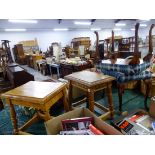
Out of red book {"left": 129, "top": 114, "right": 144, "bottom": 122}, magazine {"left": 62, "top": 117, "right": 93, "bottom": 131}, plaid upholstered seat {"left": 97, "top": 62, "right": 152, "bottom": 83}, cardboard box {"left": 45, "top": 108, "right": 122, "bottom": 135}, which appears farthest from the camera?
plaid upholstered seat {"left": 97, "top": 62, "right": 152, "bottom": 83}

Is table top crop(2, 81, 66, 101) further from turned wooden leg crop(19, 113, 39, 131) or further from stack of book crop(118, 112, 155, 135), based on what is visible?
stack of book crop(118, 112, 155, 135)

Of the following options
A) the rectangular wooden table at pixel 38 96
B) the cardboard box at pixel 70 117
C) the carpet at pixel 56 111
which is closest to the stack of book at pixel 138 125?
the cardboard box at pixel 70 117

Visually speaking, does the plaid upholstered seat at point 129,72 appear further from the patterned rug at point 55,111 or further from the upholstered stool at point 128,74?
the patterned rug at point 55,111

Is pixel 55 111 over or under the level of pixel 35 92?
under

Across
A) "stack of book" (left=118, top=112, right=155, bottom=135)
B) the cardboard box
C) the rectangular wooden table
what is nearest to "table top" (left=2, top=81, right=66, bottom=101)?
the rectangular wooden table

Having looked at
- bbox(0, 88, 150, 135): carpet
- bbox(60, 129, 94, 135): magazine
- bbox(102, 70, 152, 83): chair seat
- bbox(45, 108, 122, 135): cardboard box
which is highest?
bbox(102, 70, 152, 83): chair seat

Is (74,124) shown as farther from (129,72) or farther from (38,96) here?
(129,72)

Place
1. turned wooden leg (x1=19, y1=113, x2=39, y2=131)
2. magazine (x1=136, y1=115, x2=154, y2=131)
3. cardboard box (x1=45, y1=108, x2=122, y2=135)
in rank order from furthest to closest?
turned wooden leg (x1=19, y1=113, x2=39, y2=131) < magazine (x1=136, y1=115, x2=154, y2=131) < cardboard box (x1=45, y1=108, x2=122, y2=135)

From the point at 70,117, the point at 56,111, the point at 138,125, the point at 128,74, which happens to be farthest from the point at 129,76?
the point at 56,111

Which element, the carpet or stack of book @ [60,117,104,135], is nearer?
stack of book @ [60,117,104,135]

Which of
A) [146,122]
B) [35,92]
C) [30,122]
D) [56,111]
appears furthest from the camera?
[56,111]

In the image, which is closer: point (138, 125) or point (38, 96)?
point (38, 96)

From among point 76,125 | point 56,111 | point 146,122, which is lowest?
point 56,111
